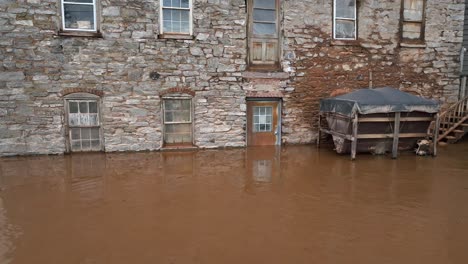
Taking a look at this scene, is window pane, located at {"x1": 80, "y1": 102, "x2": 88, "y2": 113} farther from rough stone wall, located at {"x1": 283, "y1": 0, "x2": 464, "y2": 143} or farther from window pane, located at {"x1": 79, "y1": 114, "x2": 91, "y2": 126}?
rough stone wall, located at {"x1": 283, "y1": 0, "x2": 464, "y2": 143}

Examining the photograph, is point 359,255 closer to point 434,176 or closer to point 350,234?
point 350,234

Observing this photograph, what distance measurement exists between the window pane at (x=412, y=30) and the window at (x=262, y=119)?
16.1 feet

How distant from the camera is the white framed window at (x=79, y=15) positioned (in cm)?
818

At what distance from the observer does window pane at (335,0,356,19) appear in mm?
9891

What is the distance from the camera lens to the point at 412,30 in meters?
10.5

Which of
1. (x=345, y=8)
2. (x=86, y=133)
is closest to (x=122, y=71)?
(x=86, y=133)

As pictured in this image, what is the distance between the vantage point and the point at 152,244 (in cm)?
387

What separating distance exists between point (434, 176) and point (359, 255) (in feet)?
13.6

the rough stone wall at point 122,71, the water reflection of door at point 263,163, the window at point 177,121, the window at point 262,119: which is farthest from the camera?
the window at point 262,119

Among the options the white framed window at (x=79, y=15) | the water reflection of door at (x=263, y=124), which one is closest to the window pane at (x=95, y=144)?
the white framed window at (x=79, y=15)

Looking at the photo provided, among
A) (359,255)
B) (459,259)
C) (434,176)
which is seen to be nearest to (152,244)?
(359,255)

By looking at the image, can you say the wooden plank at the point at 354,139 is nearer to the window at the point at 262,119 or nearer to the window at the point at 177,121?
the window at the point at 262,119

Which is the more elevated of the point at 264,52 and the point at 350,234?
the point at 264,52

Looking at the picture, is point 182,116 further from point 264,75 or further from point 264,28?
point 264,28
